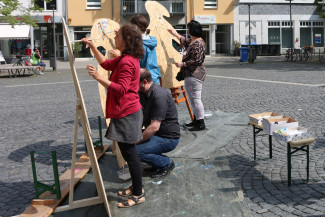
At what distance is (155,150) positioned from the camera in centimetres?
446

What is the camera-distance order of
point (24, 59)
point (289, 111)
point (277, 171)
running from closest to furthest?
point (277, 171), point (289, 111), point (24, 59)

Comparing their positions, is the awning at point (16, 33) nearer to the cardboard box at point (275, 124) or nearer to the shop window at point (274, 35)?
the shop window at point (274, 35)

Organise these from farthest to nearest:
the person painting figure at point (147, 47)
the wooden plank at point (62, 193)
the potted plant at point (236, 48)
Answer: the potted plant at point (236, 48)
the person painting figure at point (147, 47)
the wooden plank at point (62, 193)

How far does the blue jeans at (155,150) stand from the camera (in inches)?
172

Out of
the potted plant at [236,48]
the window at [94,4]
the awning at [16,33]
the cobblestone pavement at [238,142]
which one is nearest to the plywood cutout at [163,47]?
the cobblestone pavement at [238,142]

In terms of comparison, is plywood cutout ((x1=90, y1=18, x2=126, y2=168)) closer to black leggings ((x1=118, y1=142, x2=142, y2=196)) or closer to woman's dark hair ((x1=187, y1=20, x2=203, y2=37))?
black leggings ((x1=118, y1=142, x2=142, y2=196))

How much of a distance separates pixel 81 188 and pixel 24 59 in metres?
21.0

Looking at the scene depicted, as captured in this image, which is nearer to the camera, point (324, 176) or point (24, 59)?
point (324, 176)

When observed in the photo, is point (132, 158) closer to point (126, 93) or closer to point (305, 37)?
point (126, 93)

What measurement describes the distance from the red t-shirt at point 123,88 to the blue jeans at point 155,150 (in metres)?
0.79

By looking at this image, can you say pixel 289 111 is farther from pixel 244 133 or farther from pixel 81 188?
pixel 81 188

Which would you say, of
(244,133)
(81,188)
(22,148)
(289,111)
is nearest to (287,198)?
(81,188)

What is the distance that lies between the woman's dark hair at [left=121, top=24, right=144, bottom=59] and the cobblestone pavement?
172 cm

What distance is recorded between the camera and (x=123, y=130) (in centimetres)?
364
